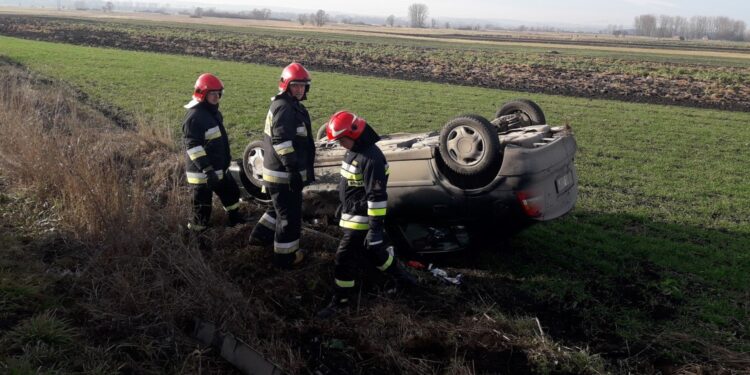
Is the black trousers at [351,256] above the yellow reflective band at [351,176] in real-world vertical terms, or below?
below

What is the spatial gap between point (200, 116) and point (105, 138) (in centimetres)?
383

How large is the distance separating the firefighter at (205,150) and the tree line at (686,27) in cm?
14156

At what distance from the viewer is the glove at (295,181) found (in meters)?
5.19

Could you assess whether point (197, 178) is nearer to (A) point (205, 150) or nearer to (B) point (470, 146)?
(A) point (205, 150)

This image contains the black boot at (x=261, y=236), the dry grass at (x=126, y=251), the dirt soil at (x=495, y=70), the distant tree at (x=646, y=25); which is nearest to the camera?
the dry grass at (x=126, y=251)

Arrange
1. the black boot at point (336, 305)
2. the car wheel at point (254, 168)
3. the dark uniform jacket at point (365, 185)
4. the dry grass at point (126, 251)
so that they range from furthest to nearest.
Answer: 1. the car wheel at point (254, 168)
2. the dark uniform jacket at point (365, 185)
3. the black boot at point (336, 305)
4. the dry grass at point (126, 251)

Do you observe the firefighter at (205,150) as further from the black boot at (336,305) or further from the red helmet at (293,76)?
the black boot at (336,305)

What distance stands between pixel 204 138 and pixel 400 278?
2662 millimetres

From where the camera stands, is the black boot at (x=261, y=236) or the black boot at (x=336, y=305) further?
the black boot at (x=261, y=236)

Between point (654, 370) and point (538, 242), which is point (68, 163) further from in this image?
point (654, 370)

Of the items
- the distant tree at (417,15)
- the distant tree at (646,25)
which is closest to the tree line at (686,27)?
the distant tree at (646,25)

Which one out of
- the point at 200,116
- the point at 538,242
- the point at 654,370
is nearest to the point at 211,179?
the point at 200,116

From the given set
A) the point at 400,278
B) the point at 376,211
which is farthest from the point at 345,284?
the point at 376,211

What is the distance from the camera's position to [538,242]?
6.45m
